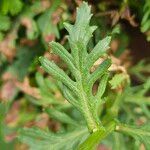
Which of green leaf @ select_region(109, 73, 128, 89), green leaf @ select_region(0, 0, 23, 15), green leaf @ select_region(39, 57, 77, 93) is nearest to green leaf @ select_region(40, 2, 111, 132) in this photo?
green leaf @ select_region(39, 57, 77, 93)

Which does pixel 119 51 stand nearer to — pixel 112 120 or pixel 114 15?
pixel 114 15

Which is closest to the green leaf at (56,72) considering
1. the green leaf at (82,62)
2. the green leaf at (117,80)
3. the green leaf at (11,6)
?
the green leaf at (82,62)

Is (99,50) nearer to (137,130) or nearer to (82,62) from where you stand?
(82,62)

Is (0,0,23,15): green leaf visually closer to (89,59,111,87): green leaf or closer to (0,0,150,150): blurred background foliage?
(0,0,150,150): blurred background foliage

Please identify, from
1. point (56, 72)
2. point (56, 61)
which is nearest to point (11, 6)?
point (56, 61)

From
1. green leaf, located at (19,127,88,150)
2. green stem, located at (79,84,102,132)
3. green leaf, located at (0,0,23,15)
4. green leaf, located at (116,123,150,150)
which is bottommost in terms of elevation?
green leaf, located at (116,123,150,150)

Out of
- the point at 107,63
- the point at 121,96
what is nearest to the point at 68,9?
the point at 121,96

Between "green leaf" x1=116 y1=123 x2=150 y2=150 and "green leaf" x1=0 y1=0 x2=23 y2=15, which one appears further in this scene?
"green leaf" x1=0 y1=0 x2=23 y2=15
